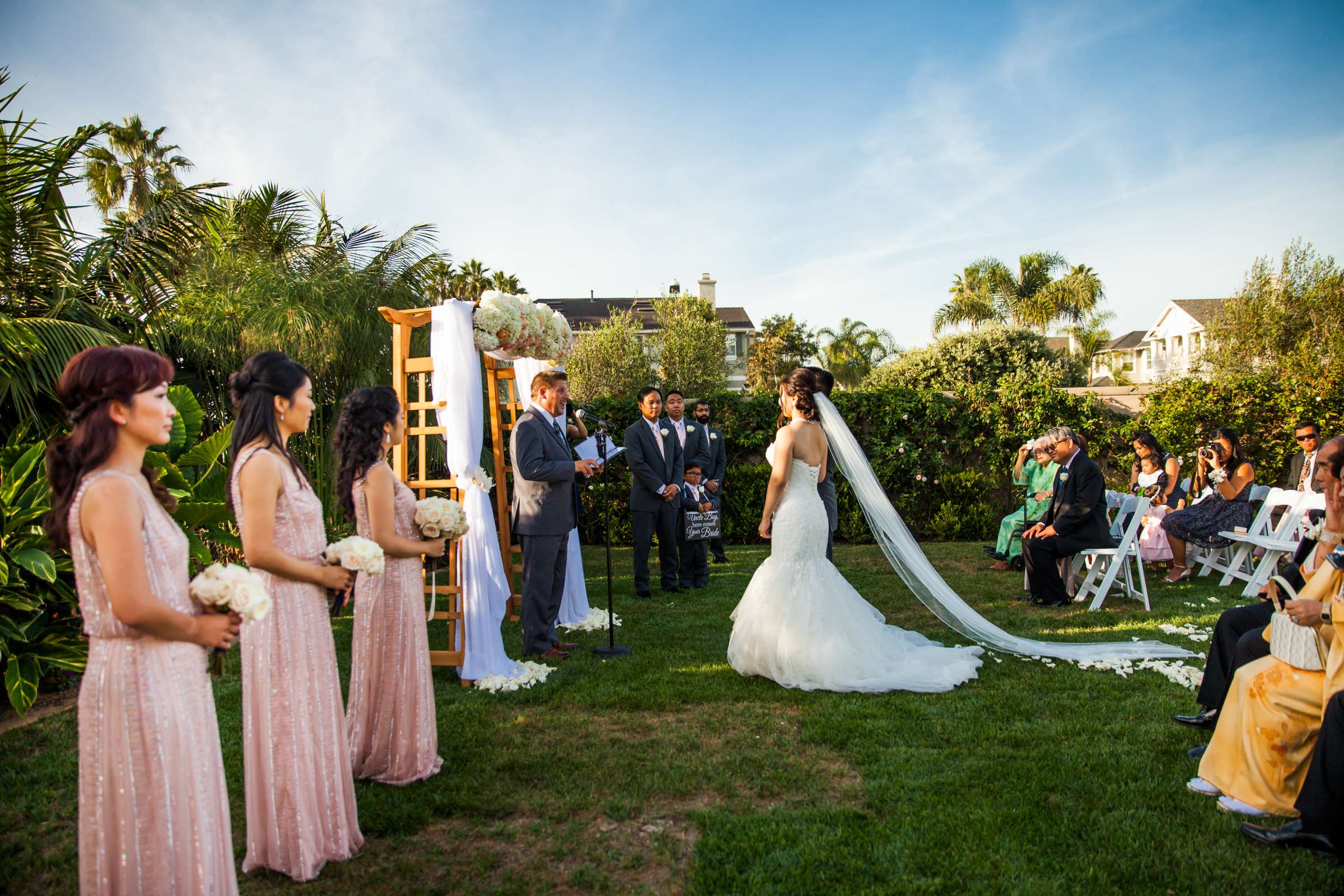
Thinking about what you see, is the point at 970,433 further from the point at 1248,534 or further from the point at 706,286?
the point at 706,286

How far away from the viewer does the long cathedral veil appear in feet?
21.5

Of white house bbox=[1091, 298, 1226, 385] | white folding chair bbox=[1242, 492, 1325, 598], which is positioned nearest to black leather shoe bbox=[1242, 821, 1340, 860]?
white folding chair bbox=[1242, 492, 1325, 598]

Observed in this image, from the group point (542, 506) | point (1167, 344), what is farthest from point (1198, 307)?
point (542, 506)

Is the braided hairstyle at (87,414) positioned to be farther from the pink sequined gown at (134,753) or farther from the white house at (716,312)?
the white house at (716,312)

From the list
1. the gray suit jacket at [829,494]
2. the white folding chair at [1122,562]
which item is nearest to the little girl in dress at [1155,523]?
the white folding chair at [1122,562]

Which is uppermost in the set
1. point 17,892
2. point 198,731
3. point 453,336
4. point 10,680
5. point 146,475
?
point 453,336

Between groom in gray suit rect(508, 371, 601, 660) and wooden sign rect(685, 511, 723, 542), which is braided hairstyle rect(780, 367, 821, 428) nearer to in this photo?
groom in gray suit rect(508, 371, 601, 660)

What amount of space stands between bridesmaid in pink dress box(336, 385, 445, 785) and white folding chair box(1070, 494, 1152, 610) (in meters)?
7.01

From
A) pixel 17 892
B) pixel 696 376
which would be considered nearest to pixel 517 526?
pixel 17 892

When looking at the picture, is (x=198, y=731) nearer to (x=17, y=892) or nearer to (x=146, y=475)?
(x=146, y=475)

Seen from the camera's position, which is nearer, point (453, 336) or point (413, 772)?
point (413, 772)

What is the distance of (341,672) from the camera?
635cm

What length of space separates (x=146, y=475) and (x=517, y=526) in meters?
4.02

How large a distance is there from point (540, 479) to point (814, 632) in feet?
8.16
